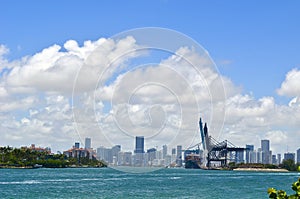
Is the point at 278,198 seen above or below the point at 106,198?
above

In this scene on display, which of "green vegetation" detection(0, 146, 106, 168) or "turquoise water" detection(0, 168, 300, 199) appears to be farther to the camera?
"green vegetation" detection(0, 146, 106, 168)

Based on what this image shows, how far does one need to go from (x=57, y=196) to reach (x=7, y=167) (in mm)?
119378

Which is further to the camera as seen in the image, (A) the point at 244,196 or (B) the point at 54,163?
(B) the point at 54,163

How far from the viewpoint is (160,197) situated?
54438 millimetres

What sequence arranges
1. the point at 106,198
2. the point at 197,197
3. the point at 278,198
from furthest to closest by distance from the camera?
the point at 197,197
the point at 106,198
the point at 278,198

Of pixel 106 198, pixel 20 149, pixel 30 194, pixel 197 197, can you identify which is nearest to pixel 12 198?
pixel 30 194

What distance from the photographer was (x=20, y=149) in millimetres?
180250

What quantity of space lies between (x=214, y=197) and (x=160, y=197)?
261 inches

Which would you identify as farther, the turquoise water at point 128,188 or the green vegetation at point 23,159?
the green vegetation at point 23,159

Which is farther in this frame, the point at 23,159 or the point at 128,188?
the point at 23,159

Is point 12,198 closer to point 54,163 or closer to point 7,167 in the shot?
point 7,167

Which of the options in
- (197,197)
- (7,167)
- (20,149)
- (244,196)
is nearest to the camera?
(197,197)

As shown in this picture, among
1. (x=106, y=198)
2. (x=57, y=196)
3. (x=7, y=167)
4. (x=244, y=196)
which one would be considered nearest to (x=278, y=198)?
(x=106, y=198)

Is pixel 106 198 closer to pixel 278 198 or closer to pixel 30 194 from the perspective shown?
pixel 30 194
